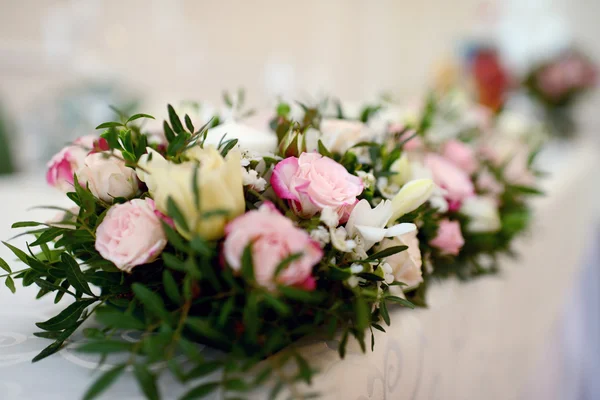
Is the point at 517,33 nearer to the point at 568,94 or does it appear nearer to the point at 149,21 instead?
the point at 568,94

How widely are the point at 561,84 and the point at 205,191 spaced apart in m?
2.81

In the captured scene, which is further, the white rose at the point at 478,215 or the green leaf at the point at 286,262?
the white rose at the point at 478,215

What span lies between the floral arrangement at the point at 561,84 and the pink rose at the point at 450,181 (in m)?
2.31

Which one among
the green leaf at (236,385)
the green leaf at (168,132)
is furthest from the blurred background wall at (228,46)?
the green leaf at (236,385)

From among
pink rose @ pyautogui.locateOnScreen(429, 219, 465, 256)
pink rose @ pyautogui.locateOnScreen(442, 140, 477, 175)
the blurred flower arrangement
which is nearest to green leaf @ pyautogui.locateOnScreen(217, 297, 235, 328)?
pink rose @ pyautogui.locateOnScreen(429, 219, 465, 256)

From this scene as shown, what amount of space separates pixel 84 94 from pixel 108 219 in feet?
5.13

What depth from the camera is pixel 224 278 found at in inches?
14.4

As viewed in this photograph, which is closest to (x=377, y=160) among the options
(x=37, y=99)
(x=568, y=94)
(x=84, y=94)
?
(x=84, y=94)

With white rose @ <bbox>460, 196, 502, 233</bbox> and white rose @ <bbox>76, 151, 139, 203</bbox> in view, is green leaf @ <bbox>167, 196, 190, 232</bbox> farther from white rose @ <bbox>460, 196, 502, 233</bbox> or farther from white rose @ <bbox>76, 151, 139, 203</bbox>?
white rose @ <bbox>460, 196, 502, 233</bbox>

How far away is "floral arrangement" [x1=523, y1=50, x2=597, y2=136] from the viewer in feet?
8.59

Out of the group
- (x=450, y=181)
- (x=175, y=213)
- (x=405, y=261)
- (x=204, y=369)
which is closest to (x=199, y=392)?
(x=204, y=369)

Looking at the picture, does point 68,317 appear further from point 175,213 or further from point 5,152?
point 5,152

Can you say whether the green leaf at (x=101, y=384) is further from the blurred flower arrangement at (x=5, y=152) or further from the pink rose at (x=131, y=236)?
the blurred flower arrangement at (x=5, y=152)

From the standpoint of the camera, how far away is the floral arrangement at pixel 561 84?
2.62 meters
